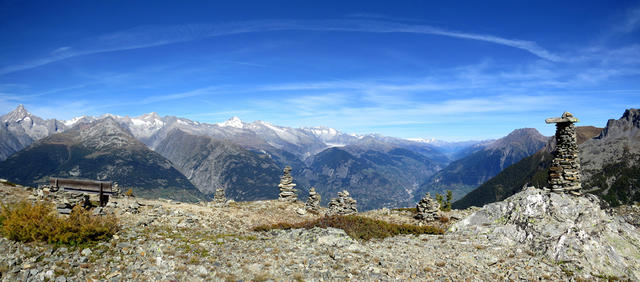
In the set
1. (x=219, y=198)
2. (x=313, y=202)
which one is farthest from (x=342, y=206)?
(x=219, y=198)

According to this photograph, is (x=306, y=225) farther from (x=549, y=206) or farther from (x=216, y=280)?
(x=549, y=206)

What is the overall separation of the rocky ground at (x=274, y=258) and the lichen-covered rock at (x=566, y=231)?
0.83m

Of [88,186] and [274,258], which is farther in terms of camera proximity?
[88,186]

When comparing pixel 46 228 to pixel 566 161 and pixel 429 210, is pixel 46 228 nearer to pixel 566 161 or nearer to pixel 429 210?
pixel 429 210

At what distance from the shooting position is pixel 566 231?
57.8 ft

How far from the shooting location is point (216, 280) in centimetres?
1286

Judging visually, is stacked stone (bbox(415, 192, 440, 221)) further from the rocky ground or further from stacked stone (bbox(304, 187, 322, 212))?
stacked stone (bbox(304, 187, 322, 212))

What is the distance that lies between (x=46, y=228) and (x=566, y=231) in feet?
93.6

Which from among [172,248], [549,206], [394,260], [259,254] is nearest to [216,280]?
[259,254]

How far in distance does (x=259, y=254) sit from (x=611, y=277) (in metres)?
18.3

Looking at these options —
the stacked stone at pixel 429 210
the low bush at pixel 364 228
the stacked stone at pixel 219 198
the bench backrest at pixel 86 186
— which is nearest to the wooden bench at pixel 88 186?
the bench backrest at pixel 86 186

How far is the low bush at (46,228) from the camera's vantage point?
13977 mm

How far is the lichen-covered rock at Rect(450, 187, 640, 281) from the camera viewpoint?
15.6m

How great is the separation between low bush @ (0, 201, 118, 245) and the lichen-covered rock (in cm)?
2370
